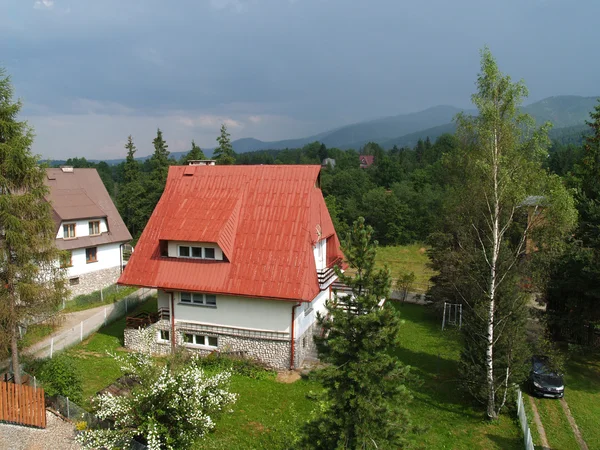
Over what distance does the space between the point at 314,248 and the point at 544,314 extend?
14.4m

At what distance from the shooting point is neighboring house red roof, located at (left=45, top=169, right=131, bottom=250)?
105ft

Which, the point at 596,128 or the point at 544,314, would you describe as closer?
the point at 544,314

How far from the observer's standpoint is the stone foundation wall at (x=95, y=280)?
3271cm

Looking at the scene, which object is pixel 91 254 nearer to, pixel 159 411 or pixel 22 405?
pixel 22 405

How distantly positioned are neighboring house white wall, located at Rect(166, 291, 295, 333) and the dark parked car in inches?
456

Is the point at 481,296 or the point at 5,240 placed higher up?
the point at 5,240

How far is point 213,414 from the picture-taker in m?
15.1

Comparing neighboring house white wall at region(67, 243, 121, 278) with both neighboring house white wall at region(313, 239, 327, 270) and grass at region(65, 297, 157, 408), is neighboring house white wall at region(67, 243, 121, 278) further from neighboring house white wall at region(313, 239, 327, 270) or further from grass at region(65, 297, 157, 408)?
neighboring house white wall at region(313, 239, 327, 270)

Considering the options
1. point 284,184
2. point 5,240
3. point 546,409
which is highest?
point 284,184

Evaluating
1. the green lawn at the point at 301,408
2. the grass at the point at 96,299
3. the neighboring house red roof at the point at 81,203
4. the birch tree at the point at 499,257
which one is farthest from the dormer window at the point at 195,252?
the neighboring house red roof at the point at 81,203

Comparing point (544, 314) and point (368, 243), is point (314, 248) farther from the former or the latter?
point (544, 314)

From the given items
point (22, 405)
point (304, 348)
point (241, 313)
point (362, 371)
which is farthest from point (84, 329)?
point (362, 371)

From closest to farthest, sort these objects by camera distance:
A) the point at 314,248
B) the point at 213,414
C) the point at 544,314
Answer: the point at 213,414, the point at 314,248, the point at 544,314

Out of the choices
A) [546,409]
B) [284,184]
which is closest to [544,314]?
[546,409]
